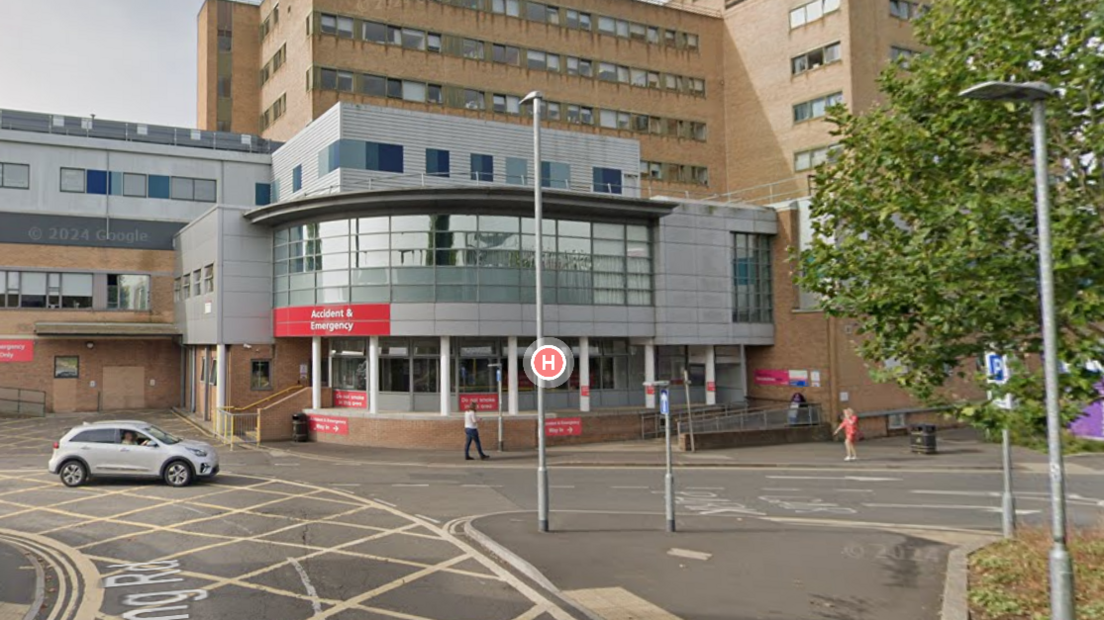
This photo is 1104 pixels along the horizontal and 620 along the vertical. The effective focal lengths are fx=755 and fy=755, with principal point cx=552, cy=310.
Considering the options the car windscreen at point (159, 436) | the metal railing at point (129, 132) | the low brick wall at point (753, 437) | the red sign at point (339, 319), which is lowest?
the low brick wall at point (753, 437)

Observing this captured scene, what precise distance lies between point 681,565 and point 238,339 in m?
24.2

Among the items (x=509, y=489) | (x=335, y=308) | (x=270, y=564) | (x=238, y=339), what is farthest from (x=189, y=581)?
(x=238, y=339)

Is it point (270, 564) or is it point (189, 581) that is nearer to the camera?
point (189, 581)

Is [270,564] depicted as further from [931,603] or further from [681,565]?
[931,603]

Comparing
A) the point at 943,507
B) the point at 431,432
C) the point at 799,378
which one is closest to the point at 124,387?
the point at 431,432

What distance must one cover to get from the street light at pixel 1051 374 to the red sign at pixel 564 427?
20506 mm

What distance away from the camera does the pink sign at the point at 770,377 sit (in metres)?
33.2

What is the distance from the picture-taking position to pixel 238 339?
30.4m

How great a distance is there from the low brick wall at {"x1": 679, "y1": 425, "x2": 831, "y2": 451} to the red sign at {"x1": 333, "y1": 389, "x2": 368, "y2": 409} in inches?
479

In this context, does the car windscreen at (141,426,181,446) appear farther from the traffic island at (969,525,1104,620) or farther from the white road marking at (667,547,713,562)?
the traffic island at (969,525,1104,620)

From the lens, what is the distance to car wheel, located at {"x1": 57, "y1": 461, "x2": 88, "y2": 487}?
18406 millimetres

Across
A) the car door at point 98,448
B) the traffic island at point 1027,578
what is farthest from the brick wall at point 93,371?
the traffic island at point 1027,578

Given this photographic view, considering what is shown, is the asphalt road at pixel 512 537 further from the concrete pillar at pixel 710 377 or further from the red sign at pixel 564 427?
the concrete pillar at pixel 710 377

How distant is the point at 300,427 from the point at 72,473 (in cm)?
986
